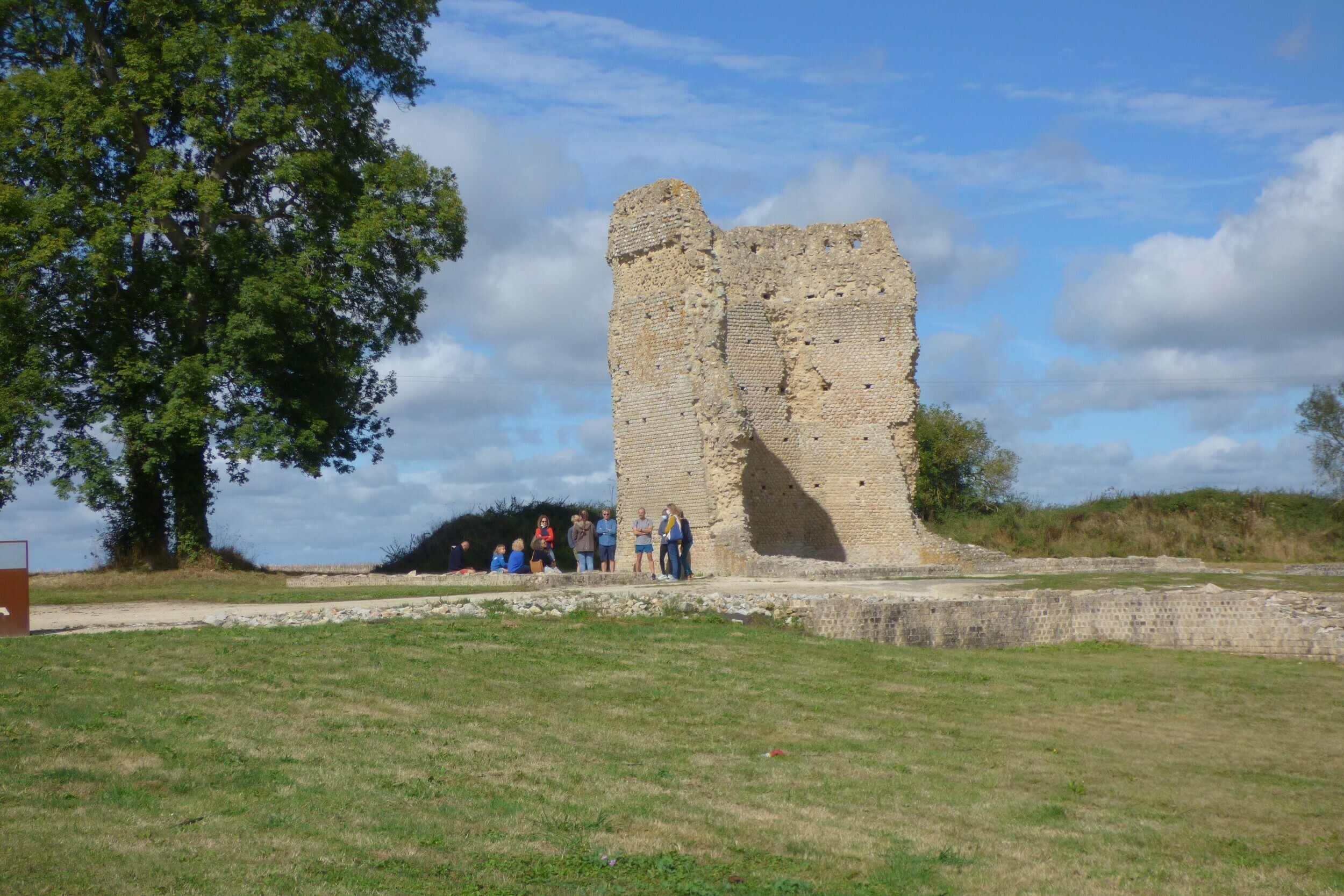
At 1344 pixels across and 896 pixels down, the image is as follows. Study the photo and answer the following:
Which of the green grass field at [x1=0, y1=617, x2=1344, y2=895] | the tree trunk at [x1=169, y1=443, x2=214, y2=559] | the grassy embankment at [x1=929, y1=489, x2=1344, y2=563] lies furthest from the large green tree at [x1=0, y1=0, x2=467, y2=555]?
the grassy embankment at [x1=929, y1=489, x2=1344, y2=563]

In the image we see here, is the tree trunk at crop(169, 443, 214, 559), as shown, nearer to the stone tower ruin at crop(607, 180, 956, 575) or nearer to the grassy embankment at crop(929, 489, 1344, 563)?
the stone tower ruin at crop(607, 180, 956, 575)

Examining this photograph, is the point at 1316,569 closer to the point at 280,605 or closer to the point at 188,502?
the point at 280,605

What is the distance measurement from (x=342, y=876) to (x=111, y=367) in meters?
20.1

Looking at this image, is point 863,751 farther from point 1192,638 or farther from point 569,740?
point 1192,638

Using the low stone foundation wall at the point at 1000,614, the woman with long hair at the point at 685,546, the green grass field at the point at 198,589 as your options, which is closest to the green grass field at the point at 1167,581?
the low stone foundation wall at the point at 1000,614

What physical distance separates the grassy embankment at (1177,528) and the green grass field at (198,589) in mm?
20183

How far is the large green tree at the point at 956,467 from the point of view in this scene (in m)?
39.1

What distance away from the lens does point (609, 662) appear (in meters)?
11.0

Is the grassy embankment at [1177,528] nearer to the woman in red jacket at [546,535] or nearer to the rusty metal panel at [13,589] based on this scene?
the woman in red jacket at [546,535]

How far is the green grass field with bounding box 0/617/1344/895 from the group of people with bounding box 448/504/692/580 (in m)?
8.85

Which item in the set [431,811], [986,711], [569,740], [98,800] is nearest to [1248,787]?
[986,711]

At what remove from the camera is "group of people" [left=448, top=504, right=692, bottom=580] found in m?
21.2

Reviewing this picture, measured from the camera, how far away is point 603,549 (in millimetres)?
23297

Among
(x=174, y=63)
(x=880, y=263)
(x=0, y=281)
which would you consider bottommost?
(x=0, y=281)
